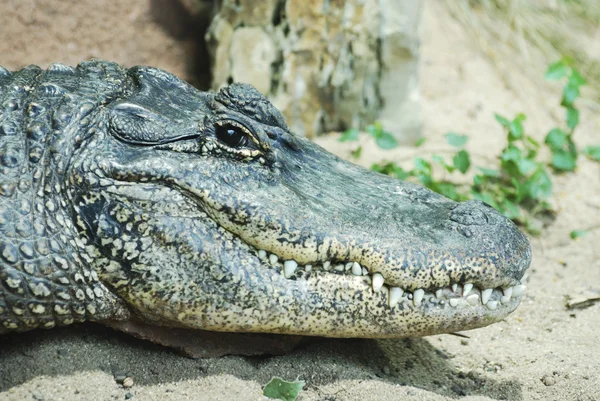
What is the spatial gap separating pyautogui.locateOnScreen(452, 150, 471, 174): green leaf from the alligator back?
116 inches

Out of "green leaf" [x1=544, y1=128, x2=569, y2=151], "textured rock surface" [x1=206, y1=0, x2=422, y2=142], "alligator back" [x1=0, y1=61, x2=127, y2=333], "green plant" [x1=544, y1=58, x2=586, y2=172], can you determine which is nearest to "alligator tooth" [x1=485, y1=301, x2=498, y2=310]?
"alligator back" [x1=0, y1=61, x2=127, y2=333]

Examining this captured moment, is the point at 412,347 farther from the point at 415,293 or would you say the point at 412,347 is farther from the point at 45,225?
the point at 45,225

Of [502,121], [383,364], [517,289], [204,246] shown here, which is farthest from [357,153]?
[204,246]

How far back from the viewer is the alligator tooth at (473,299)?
2953 mm

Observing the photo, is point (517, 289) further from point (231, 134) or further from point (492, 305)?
point (231, 134)

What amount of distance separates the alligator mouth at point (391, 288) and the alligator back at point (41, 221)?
0.78m

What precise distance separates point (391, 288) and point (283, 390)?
0.61 metres

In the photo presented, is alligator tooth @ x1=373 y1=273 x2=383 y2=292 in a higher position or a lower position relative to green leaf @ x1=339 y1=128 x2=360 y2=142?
higher

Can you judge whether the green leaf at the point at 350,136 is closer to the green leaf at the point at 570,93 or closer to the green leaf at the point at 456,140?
the green leaf at the point at 456,140

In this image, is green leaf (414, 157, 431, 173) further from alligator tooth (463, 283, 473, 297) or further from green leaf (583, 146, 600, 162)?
alligator tooth (463, 283, 473, 297)

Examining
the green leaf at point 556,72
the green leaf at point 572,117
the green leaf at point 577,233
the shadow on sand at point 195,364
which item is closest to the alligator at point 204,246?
the shadow on sand at point 195,364

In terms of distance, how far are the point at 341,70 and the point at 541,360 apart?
113 inches

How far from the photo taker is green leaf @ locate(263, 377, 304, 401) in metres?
2.83

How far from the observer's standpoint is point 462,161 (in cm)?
521
